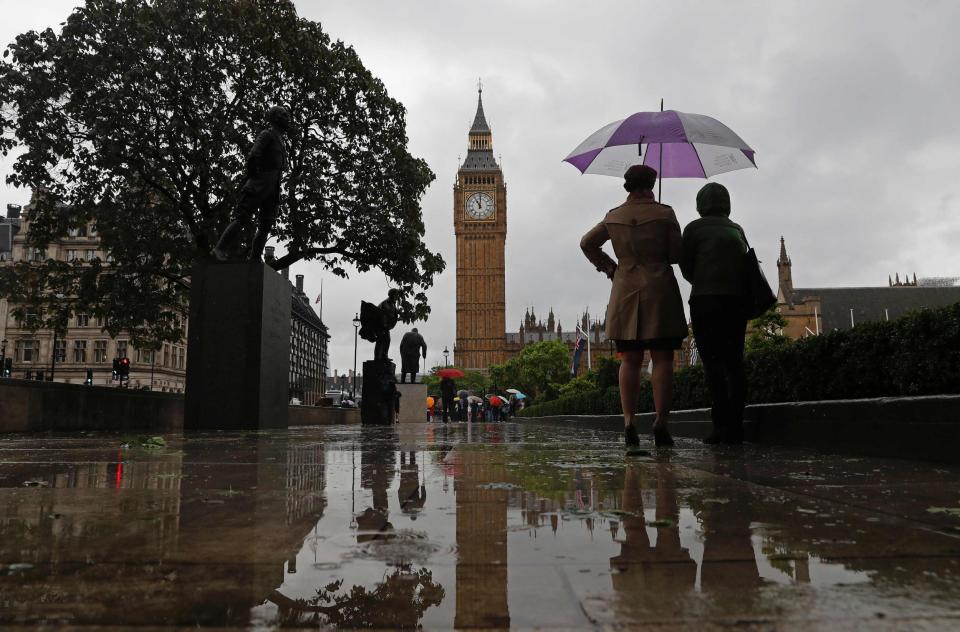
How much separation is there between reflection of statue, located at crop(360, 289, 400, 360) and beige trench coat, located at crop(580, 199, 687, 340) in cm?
1275

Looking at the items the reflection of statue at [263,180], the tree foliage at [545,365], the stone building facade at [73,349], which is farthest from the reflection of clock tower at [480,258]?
the reflection of statue at [263,180]

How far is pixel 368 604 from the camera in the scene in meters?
1.12

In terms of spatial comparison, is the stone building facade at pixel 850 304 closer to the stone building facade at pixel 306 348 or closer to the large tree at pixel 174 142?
the stone building facade at pixel 306 348

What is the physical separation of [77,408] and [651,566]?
1151cm

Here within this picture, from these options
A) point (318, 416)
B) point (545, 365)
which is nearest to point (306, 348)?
point (545, 365)

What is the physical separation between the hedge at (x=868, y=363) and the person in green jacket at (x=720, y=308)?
563 millimetres

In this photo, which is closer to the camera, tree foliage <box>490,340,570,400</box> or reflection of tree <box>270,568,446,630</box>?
reflection of tree <box>270,568,446,630</box>

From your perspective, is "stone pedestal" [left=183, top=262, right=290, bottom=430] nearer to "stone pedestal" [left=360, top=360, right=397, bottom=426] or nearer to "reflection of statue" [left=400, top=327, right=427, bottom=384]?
"stone pedestal" [left=360, top=360, right=397, bottom=426]

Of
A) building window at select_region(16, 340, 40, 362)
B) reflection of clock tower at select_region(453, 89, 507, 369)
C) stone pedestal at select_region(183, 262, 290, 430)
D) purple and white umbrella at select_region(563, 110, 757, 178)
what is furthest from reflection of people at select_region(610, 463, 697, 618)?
reflection of clock tower at select_region(453, 89, 507, 369)

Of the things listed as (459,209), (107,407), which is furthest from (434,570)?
(459,209)

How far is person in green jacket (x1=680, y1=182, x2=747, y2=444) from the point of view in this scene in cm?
538

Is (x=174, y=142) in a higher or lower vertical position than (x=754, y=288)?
higher

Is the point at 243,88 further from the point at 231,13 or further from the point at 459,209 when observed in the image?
the point at 459,209

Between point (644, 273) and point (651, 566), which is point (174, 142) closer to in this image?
point (644, 273)
